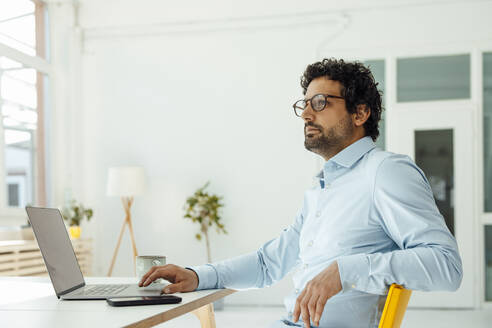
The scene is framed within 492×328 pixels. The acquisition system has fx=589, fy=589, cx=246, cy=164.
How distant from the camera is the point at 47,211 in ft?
5.32

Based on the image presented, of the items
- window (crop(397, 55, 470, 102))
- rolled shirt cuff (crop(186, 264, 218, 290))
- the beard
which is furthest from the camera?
window (crop(397, 55, 470, 102))

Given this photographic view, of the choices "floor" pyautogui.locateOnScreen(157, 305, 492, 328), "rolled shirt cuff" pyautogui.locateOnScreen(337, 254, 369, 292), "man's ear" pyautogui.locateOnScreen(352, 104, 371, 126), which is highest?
"man's ear" pyautogui.locateOnScreen(352, 104, 371, 126)

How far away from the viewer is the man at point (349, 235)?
52.8 inches

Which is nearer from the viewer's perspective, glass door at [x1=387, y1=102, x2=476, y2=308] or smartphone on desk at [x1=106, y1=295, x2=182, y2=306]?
smartphone on desk at [x1=106, y1=295, x2=182, y2=306]

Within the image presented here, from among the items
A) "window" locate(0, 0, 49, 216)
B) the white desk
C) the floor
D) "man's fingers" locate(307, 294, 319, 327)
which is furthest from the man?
"window" locate(0, 0, 49, 216)

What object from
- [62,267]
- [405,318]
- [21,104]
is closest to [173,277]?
[62,267]

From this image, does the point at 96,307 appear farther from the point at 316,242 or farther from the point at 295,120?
the point at 295,120

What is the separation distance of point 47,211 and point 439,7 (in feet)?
16.2

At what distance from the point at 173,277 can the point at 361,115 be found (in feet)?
2.55

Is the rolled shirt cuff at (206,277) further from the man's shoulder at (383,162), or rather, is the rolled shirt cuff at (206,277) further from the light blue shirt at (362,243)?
the man's shoulder at (383,162)

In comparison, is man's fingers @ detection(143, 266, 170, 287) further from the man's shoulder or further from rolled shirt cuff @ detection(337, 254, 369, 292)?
the man's shoulder

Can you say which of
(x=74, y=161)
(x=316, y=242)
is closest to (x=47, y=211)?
(x=316, y=242)

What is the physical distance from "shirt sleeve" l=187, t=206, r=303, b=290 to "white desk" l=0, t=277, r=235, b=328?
0.05 metres

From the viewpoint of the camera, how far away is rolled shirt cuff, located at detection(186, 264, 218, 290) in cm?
166
